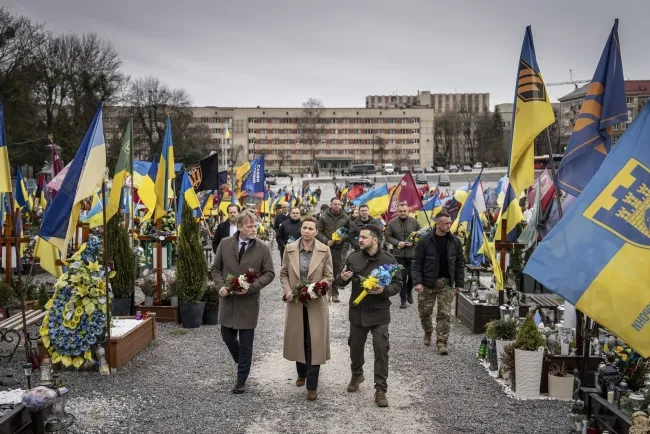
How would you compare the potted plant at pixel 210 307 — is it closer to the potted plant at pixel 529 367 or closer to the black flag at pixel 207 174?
the black flag at pixel 207 174

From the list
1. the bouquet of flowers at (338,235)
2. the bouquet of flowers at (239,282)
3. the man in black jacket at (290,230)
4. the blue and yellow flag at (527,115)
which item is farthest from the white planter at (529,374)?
the man in black jacket at (290,230)

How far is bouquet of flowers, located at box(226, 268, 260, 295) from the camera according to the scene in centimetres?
747

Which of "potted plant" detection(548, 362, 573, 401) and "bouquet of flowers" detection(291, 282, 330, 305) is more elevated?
"bouquet of flowers" detection(291, 282, 330, 305)

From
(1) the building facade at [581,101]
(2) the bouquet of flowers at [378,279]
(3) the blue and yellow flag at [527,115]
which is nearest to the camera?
(2) the bouquet of flowers at [378,279]

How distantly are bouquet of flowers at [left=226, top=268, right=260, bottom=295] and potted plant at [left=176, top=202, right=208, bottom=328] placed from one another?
398 centimetres

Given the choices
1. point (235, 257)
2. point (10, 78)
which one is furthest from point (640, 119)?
point (10, 78)

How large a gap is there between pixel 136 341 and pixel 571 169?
5639mm

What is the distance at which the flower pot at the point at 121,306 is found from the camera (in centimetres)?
1168

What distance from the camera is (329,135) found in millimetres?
137375

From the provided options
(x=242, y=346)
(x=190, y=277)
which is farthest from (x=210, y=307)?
(x=242, y=346)

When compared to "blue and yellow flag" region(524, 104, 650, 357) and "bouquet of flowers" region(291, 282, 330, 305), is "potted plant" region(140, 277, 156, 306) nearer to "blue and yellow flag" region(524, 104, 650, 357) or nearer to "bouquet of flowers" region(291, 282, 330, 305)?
"bouquet of flowers" region(291, 282, 330, 305)

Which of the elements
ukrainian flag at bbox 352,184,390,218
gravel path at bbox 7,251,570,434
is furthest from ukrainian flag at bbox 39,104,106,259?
ukrainian flag at bbox 352,184,390,218

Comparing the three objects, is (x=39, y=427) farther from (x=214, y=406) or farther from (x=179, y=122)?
(x=179, y=122)

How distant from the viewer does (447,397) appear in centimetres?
780
